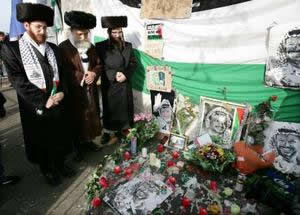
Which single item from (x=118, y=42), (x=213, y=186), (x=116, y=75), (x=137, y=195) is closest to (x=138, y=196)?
(x=137, y=195)

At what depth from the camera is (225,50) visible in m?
3.10

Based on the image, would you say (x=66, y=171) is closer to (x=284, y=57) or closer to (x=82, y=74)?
(x=82, y=74)

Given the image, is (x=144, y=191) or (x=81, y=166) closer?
(x=144, y=191)

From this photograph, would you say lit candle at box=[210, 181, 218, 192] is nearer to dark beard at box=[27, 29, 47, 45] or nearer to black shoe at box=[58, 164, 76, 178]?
black shoe at box=[58, 164, 76, 178]

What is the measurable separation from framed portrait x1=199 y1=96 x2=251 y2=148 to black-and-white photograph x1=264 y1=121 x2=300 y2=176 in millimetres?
357

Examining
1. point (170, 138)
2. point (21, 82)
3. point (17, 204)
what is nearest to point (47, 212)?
point (17, 204)

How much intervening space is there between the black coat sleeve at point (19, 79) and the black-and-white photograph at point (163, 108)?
6.41ft

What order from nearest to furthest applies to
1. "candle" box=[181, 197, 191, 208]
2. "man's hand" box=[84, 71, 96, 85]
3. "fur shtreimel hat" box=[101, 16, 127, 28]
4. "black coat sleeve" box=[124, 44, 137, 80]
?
"candle" box=[181, 197, 191, 208] → "man's hand" box=[84, 71, 96, 85] → "fur shtreimel hat" box=[101, 16, 127, 28] → "black coat sleeve" box=[124, 44, 137, 80]

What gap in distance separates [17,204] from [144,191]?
153cm

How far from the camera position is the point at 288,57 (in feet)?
8.54

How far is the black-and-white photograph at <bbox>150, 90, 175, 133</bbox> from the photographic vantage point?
3.91m

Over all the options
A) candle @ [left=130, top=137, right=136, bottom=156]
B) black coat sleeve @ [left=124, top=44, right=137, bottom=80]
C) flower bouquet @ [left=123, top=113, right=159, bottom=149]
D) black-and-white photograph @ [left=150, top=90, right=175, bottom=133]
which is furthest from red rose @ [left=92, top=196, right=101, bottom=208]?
black coat sleeve @ [left=124, top=44, right=137, bottom=80]

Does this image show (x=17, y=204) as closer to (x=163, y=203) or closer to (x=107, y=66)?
(x=163, y=203)

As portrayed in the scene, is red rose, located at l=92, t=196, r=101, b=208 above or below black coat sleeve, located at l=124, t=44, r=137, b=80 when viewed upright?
below
